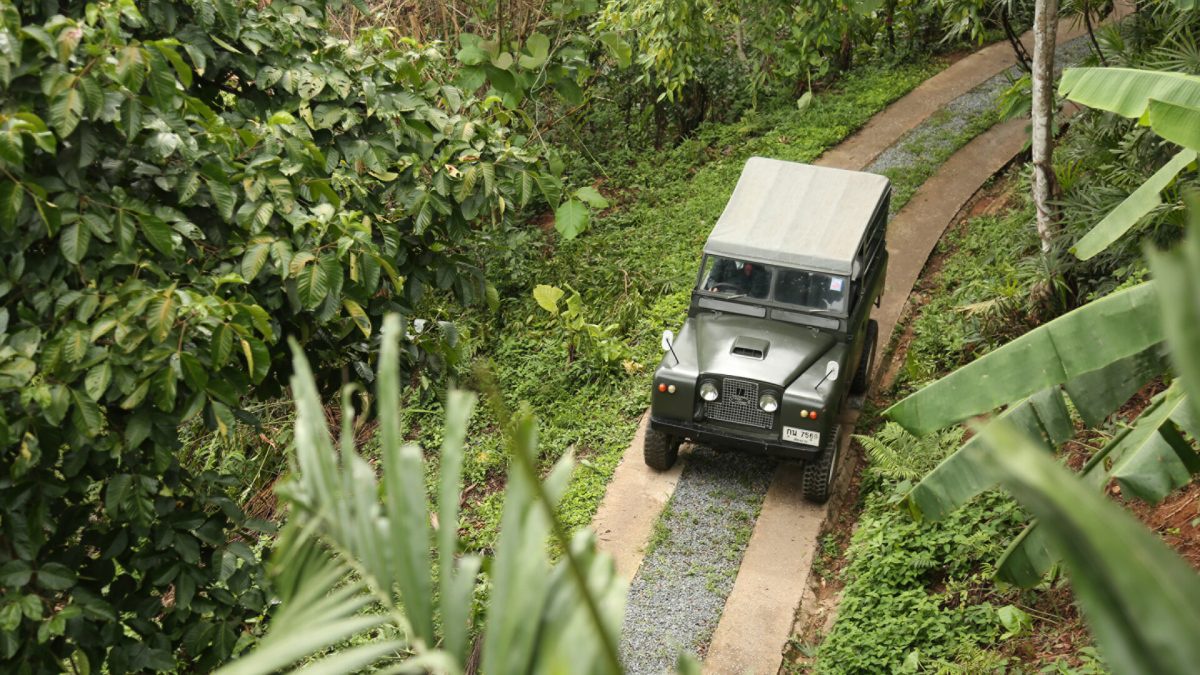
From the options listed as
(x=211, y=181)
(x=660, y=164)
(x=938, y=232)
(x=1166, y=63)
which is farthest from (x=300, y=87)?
(x=660, y=164)

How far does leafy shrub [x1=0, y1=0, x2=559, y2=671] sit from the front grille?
2.88 meters

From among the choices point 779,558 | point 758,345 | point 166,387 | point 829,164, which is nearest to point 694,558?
point 779,558

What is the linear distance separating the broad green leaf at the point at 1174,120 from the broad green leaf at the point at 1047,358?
2.50ft

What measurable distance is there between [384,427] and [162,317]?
296cm

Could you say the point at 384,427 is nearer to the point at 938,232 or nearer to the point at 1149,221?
the point at 1149,221

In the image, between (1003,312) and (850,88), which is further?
(850,88)

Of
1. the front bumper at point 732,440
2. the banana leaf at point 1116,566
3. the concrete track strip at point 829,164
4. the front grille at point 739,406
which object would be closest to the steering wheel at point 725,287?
the front grille at point 739,406

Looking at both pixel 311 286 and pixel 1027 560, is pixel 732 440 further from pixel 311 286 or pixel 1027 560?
pixel 311 286

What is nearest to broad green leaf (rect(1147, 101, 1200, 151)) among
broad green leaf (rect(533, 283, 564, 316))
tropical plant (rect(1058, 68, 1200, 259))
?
tropical plant (rect(1058, 68, 1200, 259))

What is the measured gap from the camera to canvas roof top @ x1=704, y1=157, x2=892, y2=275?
8.59 meters

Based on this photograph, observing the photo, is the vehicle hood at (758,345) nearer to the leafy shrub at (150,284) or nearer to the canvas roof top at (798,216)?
the canvas roof top at (798,216)

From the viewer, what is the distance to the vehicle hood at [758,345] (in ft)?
26.8

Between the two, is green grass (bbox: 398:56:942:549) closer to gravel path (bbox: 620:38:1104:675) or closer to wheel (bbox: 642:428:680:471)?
wheel (bbox: 642:428:680:471)

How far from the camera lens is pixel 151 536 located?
499cm
